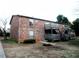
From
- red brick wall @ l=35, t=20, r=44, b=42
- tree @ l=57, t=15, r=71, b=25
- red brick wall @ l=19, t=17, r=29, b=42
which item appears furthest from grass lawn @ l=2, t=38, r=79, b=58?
tree @ l=57, t=15, r=71, b=25

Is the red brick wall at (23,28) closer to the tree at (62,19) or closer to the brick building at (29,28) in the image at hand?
the brick building at (29,28)

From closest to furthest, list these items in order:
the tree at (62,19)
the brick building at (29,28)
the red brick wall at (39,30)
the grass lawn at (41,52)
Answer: the grass lawn at (41,52) → the brick building at (29,28) → the red brick wall at (39,30) → the tree at (62,19)

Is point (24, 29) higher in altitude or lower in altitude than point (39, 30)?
higher

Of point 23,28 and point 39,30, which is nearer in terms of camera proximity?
point 23,28

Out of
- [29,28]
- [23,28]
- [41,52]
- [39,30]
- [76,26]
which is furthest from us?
[76,26]

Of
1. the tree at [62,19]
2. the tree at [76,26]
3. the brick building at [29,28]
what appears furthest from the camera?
the tree at [62,19]

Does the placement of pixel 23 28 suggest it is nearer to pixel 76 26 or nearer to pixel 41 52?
pixel 41 52

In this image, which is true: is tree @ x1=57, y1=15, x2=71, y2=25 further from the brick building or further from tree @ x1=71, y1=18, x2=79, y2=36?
the brick building

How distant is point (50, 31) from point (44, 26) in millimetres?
4404

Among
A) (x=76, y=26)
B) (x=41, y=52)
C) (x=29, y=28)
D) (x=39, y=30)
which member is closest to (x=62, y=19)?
(x=76, y=26)

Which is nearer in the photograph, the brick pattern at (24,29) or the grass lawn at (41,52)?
the grass lawn at (41,52)

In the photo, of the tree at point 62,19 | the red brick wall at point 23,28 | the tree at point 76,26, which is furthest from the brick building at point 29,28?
the tree at point 62,19

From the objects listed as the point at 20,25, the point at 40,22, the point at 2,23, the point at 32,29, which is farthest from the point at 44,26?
the point at 2,23

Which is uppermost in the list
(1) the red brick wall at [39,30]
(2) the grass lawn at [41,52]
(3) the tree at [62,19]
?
(3) the tree at [62,19]
